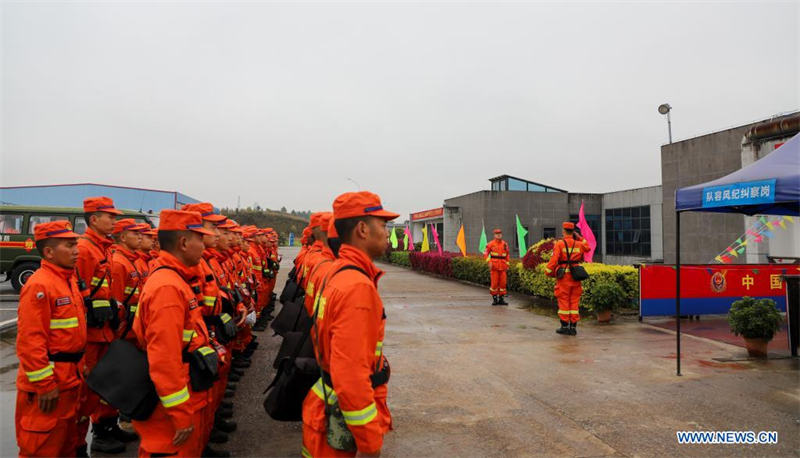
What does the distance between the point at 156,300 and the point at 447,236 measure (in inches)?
1079

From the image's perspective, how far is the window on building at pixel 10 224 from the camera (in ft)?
42.5

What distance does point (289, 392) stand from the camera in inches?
90.9

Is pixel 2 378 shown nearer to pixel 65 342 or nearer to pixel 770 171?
pixel 65 342

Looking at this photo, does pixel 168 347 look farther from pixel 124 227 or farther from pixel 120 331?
pixel 124 227

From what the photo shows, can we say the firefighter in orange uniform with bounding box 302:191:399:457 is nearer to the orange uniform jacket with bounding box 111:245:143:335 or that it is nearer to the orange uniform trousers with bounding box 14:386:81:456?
the orange uniform trousers with bounding box 14:386:81:456

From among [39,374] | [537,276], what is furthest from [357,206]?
[537,276]

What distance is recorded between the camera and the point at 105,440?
3.88 m

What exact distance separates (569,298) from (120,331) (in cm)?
669

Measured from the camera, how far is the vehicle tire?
12.6 m

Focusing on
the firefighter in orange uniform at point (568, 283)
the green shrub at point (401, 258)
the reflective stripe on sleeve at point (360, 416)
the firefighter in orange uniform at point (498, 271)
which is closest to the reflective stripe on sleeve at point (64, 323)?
the reflective stripe on sleeve at point (360, 416)

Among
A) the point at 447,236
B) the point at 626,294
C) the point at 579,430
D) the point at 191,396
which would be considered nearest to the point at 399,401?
the point at 579,430

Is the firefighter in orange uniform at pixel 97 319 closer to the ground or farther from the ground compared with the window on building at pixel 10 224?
closer to the ground

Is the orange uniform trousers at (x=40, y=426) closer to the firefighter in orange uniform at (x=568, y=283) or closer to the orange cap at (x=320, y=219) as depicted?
the orange cap at (x=320, y=219)

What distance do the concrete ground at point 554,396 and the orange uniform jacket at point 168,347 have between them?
1.42 meters
